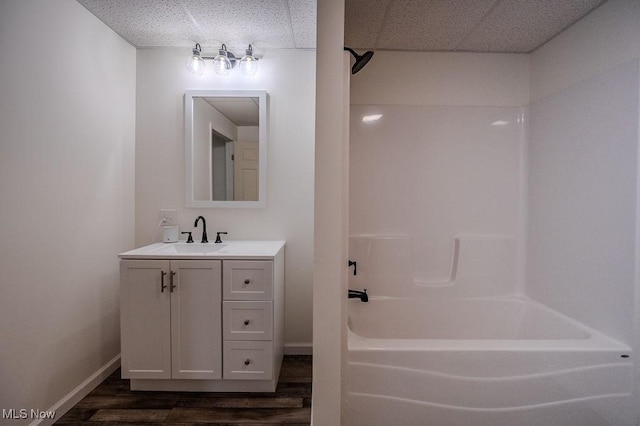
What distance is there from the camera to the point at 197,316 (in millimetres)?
1885

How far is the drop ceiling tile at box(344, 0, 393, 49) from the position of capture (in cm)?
165

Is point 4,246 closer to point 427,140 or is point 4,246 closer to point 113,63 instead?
point 113,63

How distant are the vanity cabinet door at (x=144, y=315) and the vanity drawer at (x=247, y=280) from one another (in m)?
0.36

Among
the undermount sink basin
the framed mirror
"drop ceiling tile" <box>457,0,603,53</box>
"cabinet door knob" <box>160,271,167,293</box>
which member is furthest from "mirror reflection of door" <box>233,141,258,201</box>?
"drop ceiling tile" <box>457,0,603,53</box>

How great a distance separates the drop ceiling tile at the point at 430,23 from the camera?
1.67 meters

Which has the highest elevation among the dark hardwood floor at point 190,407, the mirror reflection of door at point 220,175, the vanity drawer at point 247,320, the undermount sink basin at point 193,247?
the mirror reflection of door at point 220,175

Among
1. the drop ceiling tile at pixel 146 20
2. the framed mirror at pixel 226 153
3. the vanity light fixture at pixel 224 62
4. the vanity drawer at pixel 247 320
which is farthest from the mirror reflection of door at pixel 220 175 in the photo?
the vanity drawer at pixel 247 320

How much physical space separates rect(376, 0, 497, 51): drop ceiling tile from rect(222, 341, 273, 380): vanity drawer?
6.89ft

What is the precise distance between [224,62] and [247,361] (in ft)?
6.86

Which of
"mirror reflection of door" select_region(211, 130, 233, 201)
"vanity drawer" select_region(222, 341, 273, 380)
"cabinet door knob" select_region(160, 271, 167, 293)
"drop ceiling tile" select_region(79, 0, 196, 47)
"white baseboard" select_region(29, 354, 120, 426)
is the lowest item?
"white baseboard" select_region(29, 354, 120, 426)

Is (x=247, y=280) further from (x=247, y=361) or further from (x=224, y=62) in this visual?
(x=224, y=62)

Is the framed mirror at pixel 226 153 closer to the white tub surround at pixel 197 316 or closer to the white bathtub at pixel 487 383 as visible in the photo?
the white tub surround at pixel 197 316

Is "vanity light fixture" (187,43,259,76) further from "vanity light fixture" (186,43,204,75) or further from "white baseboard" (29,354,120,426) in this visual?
"white baseboard" (29,354,120,426)

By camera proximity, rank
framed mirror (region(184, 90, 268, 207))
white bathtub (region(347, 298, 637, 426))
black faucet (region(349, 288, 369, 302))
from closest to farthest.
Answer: white bathtub (region(347, 298, 637, 426)) < black faucet (region(349, 288, 369, 302)) < framed mirror (region(184, 90, 268, 207))
